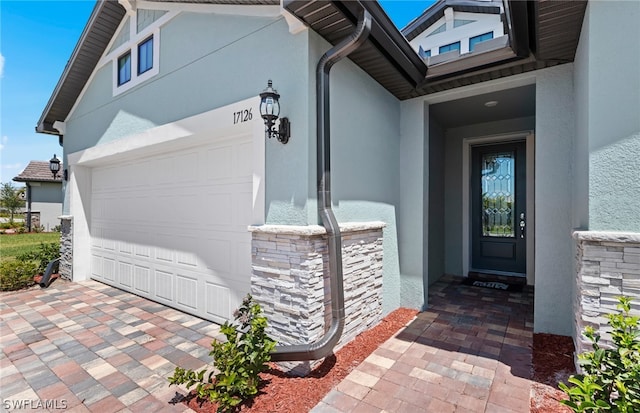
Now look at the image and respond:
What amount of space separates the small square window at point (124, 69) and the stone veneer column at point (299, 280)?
183 inches

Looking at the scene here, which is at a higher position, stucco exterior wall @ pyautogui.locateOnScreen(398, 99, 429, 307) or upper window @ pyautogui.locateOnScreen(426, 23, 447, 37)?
upper window @ pyautogui.locateOnScreen(426, 23, 447, 37)

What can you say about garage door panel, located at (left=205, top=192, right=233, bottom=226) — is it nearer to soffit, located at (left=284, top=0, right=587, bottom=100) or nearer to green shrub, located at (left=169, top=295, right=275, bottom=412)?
green shrub, located at (left=169, top=295, right=275, bottom=412)

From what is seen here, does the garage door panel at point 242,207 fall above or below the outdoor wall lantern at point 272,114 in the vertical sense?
below

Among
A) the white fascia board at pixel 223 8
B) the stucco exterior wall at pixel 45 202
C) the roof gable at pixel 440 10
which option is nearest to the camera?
the white fascia board at pixel 223 8

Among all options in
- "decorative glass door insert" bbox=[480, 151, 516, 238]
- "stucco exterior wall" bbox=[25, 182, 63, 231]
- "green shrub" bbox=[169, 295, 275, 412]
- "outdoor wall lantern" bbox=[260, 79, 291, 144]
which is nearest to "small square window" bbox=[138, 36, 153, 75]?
"outdoor wall lantern" bbox=[260, 79, 291, 144]

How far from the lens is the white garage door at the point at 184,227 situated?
429 centimetres

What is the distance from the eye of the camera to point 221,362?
9.00 ft

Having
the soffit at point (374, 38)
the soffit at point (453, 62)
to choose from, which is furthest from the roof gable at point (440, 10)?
the soffit at point (374, 38)

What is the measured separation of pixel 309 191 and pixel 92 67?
265 inches

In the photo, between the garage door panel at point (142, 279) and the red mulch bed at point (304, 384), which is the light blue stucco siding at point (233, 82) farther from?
the garage door panel at point (142, 279)

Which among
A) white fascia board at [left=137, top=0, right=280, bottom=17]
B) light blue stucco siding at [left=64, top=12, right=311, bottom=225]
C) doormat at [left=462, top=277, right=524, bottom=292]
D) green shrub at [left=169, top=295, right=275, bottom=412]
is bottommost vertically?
doormat at [left=462, top=277, right=524, bottom=292]

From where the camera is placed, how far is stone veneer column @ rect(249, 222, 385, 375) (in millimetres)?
3129

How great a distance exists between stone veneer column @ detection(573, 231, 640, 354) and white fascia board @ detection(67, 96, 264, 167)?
3.38 m

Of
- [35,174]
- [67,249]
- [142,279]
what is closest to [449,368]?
[142,279]
